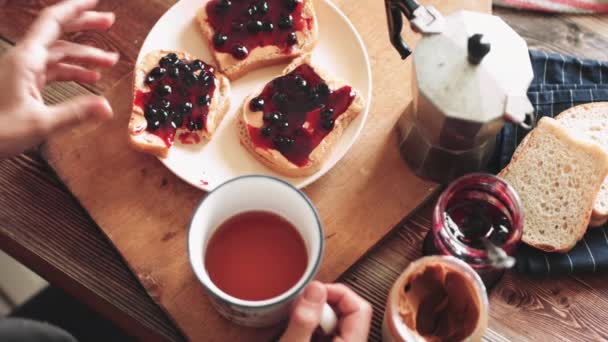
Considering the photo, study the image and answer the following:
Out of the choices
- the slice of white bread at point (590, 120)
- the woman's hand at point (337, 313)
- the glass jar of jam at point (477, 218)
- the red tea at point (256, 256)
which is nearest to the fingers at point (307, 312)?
the woman's hand at point (337, 313)

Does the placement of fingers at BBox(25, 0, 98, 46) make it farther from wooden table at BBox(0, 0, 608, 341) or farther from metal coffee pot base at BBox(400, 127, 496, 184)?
metal coffee pot base at BBox(400, 127, 496, 184)

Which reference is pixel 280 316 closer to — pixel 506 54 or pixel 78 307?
pixel 506 54

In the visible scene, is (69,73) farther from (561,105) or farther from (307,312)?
(561,105)

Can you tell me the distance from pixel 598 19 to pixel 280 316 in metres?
1.01

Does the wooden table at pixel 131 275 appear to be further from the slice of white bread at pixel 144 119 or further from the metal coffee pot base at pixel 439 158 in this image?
the slice of white bread at pixel 144 119

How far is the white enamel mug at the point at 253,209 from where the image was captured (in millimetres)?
920

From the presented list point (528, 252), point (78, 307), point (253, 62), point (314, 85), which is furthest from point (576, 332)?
point (78, 307)

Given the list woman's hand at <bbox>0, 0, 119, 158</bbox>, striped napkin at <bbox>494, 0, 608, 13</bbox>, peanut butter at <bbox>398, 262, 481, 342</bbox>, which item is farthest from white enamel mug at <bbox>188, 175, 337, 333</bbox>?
striped napkin at <bbox>494, 0, 608, 13</bbox>

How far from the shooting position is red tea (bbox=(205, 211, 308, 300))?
3.34ft

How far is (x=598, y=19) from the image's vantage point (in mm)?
1430

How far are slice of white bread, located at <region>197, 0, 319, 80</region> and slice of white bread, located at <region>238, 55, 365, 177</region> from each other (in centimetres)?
4

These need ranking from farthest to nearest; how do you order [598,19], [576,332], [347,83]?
[598,19], [347,83], [576,332]

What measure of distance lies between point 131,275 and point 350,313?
1.39ft

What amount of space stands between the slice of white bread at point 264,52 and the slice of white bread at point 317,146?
1.5 inches
